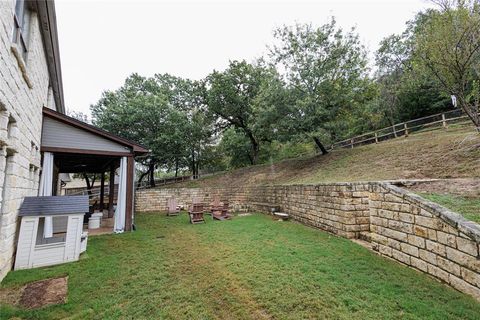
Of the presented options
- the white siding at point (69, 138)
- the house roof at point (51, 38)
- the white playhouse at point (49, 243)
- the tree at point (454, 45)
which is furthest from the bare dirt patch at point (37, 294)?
the tree at point (454, 45)

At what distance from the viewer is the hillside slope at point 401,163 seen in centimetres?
604

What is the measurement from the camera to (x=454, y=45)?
6031 mm

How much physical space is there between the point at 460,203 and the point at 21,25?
8463 millimetres

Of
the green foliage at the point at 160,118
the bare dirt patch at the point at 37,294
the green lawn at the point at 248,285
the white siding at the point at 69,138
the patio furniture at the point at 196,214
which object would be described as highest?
the green foliage at the point at 160,118

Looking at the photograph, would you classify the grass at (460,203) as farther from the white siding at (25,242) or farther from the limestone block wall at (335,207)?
the white siding at (25,242)

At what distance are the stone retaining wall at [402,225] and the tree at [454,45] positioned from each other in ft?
15.0

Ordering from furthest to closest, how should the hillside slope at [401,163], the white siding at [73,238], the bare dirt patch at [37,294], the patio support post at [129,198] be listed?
the patio support post at [129,198]
the hillside slope at [401,163]
the white siding at [73,238]
the bare dirt patch at [37,294]

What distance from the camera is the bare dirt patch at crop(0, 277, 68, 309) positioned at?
116 inches

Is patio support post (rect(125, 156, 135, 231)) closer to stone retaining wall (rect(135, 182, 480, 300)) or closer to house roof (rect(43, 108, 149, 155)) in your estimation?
house roof (rect(43, 108, 149, 155))

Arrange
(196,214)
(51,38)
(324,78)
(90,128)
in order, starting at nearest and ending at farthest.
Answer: (51,38) < (90,128) < (196,214) < (324,78)

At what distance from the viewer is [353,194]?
18.2ft

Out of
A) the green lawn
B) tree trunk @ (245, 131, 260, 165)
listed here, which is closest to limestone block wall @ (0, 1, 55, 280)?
the green lawn

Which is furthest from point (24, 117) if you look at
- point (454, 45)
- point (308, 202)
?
point (454, 45)

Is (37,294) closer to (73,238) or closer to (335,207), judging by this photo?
(73,238)
